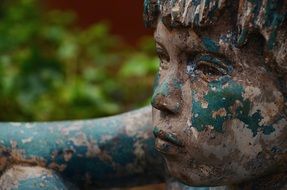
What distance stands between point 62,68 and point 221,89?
243cm

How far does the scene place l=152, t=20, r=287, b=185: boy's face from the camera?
4.78 feet

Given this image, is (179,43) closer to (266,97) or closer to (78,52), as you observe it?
(266,97)

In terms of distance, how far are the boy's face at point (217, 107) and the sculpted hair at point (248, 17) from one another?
0.02m

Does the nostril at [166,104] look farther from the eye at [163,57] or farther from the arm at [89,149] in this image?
the arm at [89,149]

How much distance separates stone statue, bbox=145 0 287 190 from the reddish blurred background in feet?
9.05

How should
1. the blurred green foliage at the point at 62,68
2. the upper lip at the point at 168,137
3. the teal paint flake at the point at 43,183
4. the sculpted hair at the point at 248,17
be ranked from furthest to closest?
the blurred green foliage at the point at 62,68
the teal paint flake at the point at 43,183
the upper lip at the point at 168,137
the sculpted hair at the point at 248,17

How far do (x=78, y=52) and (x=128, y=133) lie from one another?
219 cm

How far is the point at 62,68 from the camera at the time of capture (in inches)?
152

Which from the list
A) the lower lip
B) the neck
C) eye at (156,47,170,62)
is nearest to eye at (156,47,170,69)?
eye at (156,47,170,62)

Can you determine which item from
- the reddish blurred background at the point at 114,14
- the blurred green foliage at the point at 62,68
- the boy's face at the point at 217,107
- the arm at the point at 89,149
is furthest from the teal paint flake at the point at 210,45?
the reddish blurred background at the point at 114,14

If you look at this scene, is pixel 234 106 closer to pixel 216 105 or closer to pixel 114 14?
pixel 216 105

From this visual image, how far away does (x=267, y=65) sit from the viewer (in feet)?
4.75

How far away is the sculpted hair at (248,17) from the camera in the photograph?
1.40 m

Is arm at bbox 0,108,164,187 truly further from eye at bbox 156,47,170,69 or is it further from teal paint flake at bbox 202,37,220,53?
teal paint flake at bbox 202,37,220,53
